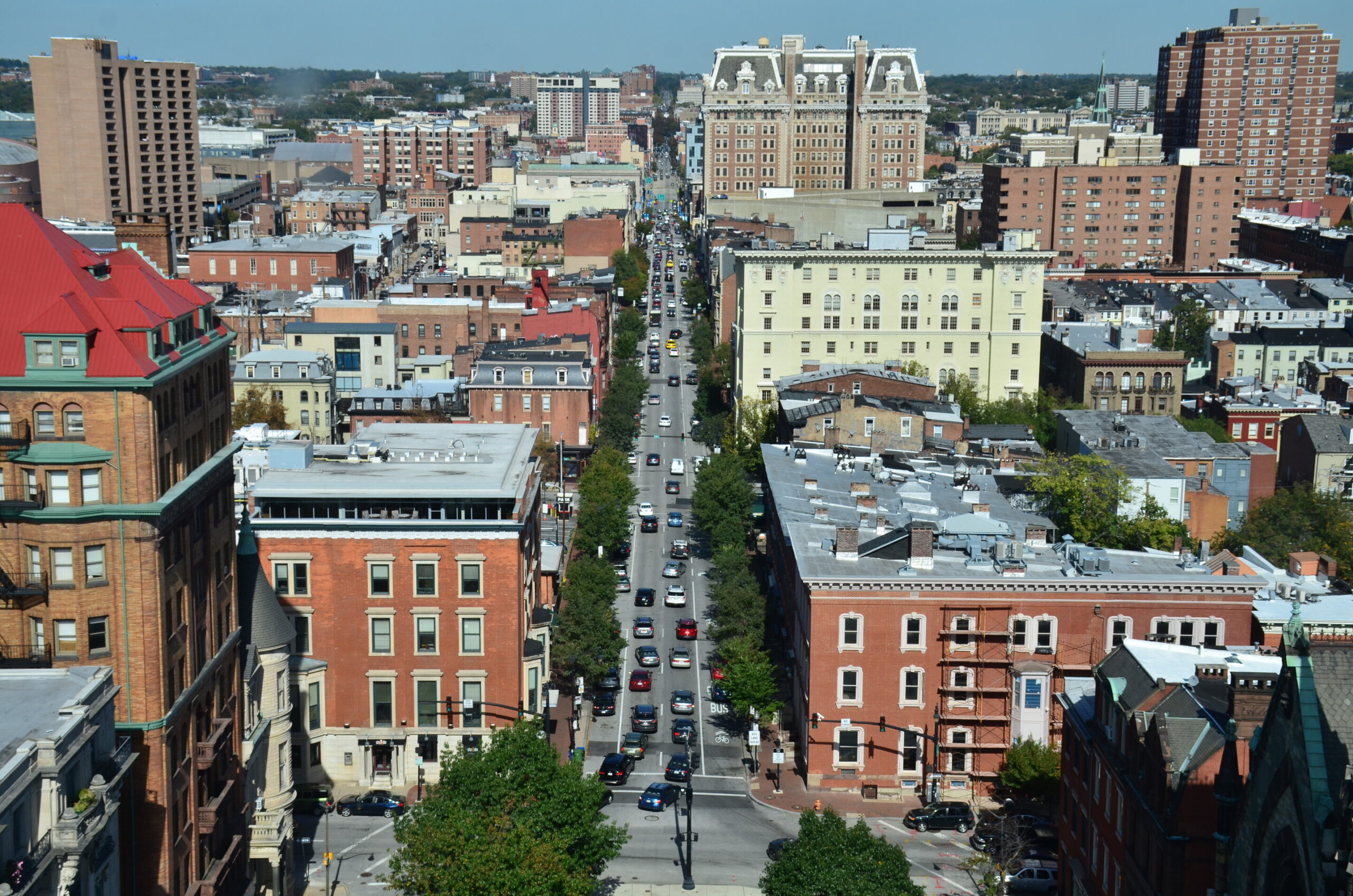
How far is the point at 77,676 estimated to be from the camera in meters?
45.2

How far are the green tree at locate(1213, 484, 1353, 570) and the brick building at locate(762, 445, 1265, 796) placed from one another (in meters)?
24.3

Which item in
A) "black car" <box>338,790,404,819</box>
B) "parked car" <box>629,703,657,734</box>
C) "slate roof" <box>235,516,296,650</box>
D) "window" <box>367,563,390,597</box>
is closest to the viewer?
"slate roof" <box>235,516,296,650</box>

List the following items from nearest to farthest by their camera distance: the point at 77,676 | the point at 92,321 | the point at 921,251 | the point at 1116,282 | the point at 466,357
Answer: the point at 77,676
the point at 92,321
the point at 921,251
the point at 466,357
the point at 1116,282

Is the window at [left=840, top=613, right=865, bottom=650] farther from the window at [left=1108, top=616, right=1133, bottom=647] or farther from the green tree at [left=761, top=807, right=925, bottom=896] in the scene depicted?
the green tree at [left=761, top=807, right=925, bottom=896]

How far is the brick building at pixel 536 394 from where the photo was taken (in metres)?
134

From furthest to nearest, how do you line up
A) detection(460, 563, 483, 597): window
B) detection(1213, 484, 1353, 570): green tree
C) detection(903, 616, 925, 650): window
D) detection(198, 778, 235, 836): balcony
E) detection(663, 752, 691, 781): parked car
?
detection(1213, 484, 1353, 570): green tree, detection(663, 752, 691, 781): parked car, detection(460, 563, 483, 597): window, detection(903, 616, 925, 650): window, detection(198, 778, 235, 836): balcony

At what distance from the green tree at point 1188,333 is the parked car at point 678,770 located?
96967mm

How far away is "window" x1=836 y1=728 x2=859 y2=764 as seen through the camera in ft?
243

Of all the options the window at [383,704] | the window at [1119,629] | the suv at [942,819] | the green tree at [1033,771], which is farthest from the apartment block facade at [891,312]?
the green tree at [1033,771]

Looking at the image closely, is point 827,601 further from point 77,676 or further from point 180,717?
point 77,676

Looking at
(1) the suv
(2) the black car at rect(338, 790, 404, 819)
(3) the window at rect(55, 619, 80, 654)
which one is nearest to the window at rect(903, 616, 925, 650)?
(1) the suv

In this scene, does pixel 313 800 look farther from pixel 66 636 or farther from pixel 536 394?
pixel 536 394

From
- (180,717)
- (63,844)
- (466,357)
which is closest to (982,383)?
(466,357)

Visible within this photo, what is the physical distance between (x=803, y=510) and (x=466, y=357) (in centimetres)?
6946
